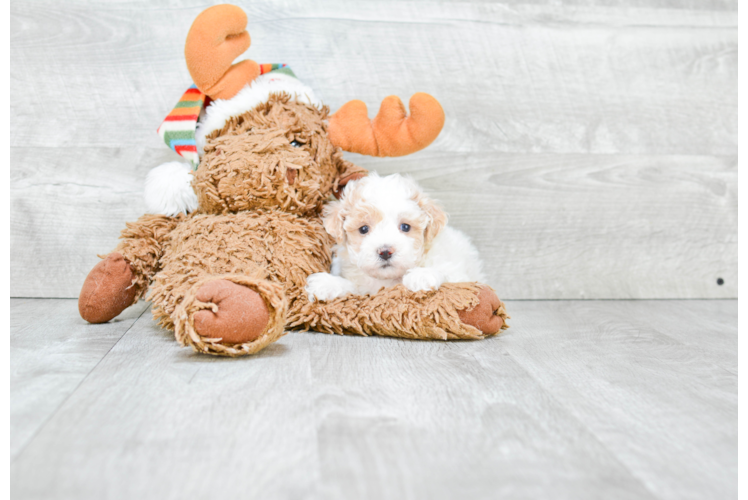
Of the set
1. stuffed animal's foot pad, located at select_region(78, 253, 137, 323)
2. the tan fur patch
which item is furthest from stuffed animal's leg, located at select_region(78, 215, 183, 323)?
the tan fur patch

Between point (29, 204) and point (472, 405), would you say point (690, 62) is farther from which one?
point (29, 204)

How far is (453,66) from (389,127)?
0.42 metres

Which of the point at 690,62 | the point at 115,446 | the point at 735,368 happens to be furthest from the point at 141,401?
the point at 690,62

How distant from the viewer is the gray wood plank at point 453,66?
140cm

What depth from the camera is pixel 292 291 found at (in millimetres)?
1099

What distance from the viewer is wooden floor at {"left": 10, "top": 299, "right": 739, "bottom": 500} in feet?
1.80

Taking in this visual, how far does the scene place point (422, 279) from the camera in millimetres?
1051

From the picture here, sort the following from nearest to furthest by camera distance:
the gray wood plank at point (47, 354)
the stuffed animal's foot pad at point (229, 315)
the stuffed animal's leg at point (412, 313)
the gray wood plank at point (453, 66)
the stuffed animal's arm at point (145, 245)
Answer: the gray wood plank at point (47, 354), the stuffed animal's foot pad at point (229, 315), the stuffed animal's leg at point (412, 313), the stuffed animal's arm at point (145, 245), the gray wood plank at point (453, 66)

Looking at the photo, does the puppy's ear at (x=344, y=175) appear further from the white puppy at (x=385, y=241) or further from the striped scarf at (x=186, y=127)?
the striped scarf at (x=186, y=127)

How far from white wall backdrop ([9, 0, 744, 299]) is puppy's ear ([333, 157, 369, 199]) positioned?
0.70 feet

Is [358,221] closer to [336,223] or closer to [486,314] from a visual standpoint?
[336,223]

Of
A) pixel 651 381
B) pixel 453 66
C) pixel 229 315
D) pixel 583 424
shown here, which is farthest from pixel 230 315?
pixel 453 66

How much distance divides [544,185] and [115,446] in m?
1.21

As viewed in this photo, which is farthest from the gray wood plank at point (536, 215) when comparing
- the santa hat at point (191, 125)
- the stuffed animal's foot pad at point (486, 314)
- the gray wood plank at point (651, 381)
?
the stuffed animal's foot pad at point (486, 314)
